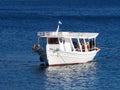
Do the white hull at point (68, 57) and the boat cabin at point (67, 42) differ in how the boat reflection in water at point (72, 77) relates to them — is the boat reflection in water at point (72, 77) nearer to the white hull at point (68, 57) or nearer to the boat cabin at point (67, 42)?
the white hull at point (68, 57)

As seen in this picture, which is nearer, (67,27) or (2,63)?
(2,63)

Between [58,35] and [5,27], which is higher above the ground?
[58,35]

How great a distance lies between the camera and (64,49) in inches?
3573

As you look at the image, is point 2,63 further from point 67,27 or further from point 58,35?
point 67,27

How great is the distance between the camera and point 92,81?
8119 centimetres

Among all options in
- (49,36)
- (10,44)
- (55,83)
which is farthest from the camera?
(10,44)

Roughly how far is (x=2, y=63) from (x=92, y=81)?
1321cm

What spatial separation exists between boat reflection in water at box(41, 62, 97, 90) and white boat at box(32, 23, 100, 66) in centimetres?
77

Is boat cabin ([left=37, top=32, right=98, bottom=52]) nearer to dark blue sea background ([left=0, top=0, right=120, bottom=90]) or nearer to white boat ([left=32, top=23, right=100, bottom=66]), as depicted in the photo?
white boat ([left=32, top=23, right=100, bottom=66])

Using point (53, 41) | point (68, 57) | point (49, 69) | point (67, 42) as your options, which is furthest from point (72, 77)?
point (67, 42)

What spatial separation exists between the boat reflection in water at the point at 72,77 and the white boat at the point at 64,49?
30.3 inches

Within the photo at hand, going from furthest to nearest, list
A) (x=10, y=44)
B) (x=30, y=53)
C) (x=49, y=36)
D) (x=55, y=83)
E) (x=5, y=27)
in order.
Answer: (x=5, y=27) → (x=10, y=44) → (x=30, y=53) → (x=49, y=36) → (x=55, y=83)

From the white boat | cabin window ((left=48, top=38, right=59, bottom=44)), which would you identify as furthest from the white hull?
cabin window ((left=48, top=38, right=59, bottom=44))

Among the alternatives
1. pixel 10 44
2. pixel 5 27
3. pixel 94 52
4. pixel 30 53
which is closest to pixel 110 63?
pixel 94 52
